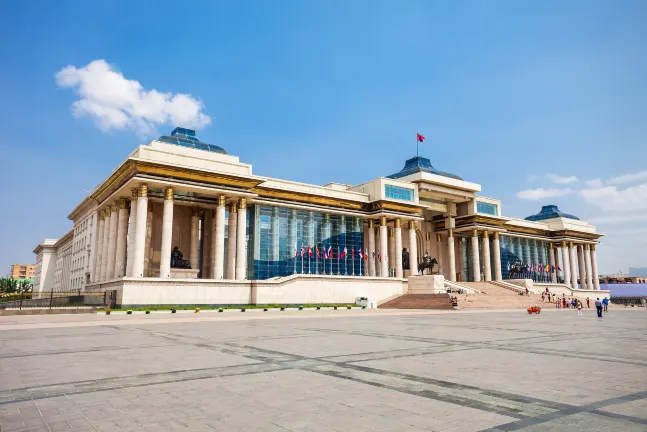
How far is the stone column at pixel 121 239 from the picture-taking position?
1888 inches

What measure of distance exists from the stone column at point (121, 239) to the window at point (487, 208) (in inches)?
2094

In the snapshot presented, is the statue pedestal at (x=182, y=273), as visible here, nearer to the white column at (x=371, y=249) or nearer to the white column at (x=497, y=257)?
the white column at (x=371, y=249)

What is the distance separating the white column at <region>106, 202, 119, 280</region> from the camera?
1967 inches

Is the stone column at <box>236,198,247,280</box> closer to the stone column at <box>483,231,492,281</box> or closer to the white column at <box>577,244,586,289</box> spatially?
the stone column at <box>483,231,492,281</box>

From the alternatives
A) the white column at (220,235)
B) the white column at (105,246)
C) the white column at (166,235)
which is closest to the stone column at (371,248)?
the white column at (220,235)

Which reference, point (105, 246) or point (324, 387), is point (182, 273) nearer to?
point (105, 246)

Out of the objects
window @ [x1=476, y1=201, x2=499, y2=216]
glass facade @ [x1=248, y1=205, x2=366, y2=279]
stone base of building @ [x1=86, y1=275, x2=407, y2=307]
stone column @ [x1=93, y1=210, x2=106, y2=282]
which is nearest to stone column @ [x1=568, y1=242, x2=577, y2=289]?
window @ [x1=476, y1=201, x2=499, y2=216]

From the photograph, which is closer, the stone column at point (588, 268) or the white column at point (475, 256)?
the white column at point (475, 256)

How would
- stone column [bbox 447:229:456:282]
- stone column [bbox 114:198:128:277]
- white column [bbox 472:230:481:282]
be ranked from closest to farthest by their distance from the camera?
stone column [bbox 114:198:128:277] < stone column [bbox 447:229:456:282] < white column [bbox 472:230:481:282]

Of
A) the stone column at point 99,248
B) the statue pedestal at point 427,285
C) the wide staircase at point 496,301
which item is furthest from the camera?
the stone column at point 99,248

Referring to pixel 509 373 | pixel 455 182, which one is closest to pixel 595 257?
pixel 455 182

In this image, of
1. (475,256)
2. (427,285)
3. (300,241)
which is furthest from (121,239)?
(475,256)

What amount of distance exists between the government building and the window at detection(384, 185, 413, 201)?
5.7 inches

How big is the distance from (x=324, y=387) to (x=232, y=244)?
41.8 meters
